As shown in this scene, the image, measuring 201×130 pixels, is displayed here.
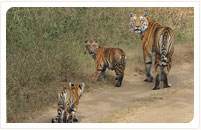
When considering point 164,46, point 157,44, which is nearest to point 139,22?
point 157,44

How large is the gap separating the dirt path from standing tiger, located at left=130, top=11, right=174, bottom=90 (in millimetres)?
389

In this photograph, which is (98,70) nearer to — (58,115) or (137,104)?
(137,104)

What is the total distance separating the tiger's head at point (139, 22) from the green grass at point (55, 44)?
163cm

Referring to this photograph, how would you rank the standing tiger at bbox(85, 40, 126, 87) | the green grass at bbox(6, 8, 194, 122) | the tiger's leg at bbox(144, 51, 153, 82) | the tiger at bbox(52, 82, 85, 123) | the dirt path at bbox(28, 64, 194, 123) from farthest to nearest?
the tiger's leg at bbox(144, 51, 153, 82) < the standing tiger at bbox(85, 40, 126, 87) < the green grass at bbox(6, 8, 194, 122) < the dirt path at bbox(28, 64, 194, 123) < the tiger at bbox(52, 82, 85, 123)

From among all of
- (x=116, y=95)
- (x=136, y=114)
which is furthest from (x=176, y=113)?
(x=116, y=95)

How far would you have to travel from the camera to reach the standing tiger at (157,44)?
A: 1352 centimetres

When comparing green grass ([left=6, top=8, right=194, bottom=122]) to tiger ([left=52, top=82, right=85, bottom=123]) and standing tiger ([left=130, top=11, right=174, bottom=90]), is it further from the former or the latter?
→ standing tiger ([left=130, top=11, right=174, bottom=90])

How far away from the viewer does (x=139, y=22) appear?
14.2m

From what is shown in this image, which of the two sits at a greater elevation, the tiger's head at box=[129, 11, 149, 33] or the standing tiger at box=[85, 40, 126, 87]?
the tiger's head at box=[129, 11, 149, 33]

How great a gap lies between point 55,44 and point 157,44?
113 inches

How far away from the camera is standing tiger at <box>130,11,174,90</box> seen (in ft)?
44.3

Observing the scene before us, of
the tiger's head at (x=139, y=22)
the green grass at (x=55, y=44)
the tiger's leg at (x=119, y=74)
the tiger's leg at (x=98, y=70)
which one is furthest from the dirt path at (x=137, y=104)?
the tiger's head at (x=139, y=22)

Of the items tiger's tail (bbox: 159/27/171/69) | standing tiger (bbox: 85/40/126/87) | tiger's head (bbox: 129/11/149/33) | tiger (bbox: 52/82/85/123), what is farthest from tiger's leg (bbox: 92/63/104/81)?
tiger (bbox: 52/82/85/123)

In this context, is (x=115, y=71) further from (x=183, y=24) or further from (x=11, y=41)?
(x=183, y=24)
